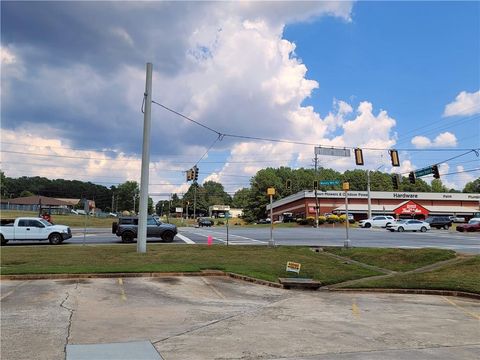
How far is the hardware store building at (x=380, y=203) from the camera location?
302 feet

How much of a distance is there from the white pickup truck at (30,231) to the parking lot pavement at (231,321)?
15.5 meters

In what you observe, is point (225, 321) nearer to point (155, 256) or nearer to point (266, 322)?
point (266, 322)

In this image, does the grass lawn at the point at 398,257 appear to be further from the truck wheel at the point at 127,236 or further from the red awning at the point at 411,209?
the red awning at the point at 411,209

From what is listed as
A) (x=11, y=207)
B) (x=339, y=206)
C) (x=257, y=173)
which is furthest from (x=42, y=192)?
(x=339, y=206)

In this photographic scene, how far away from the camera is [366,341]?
7.82 m

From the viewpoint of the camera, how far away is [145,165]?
2330cm

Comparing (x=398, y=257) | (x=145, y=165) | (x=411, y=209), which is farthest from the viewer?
(x=411, y=209)

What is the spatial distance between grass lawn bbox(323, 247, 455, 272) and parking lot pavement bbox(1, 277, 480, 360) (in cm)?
674

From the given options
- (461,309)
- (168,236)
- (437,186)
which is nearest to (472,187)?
(437,186)

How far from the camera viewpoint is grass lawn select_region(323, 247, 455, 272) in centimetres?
2041

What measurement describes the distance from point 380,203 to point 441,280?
83.1 m

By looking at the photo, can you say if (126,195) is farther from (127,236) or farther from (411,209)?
(127,236)

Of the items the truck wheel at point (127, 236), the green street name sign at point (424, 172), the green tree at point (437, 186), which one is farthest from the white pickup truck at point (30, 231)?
the green tree at point (437, 186)

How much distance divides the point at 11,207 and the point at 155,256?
11774 cm
